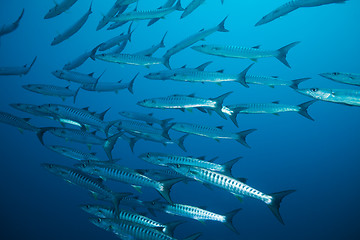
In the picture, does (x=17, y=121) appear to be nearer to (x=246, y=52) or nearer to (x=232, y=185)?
(x=232, y=185)

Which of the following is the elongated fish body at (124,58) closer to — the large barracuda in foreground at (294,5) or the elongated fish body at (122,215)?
the large barracuda in foreground at (294,5)

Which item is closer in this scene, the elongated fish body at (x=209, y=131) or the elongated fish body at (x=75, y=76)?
the elongated fish body at (x=209, y=131)

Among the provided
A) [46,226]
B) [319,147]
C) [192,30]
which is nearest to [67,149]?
[46,226]

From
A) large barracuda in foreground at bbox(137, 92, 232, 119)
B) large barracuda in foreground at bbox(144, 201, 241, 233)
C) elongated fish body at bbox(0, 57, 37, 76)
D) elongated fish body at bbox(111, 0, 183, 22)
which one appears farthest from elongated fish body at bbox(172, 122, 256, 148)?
elongated fish body at bbox(0, 57, 37, 76)

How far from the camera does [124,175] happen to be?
4191 mm

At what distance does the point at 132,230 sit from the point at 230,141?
32911mm

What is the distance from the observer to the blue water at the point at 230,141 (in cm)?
1683

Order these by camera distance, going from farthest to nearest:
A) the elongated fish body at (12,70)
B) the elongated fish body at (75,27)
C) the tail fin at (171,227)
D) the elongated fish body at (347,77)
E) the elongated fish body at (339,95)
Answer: the elongated fish body at (12,70), the elongated fish body at (75,27), the tail fin at (171,227), the elongated fish body at (347,77), the elongated fish body at (339,95)

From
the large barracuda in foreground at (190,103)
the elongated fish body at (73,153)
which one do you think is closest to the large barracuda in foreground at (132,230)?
the elongated fish body at (73,153)

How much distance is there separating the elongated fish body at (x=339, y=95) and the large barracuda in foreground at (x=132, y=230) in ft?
8.98

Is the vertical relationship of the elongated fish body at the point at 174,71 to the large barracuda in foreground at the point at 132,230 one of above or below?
above

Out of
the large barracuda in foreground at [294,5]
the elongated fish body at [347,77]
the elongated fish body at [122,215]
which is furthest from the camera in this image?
the large barracuda in foreground at [294,5]

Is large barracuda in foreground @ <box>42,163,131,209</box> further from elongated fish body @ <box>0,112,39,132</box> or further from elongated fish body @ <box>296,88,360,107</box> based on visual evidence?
elongated fish body @ <box>296,88,360,107</box>

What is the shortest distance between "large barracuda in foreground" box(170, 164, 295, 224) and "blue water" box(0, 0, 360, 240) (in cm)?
1205
